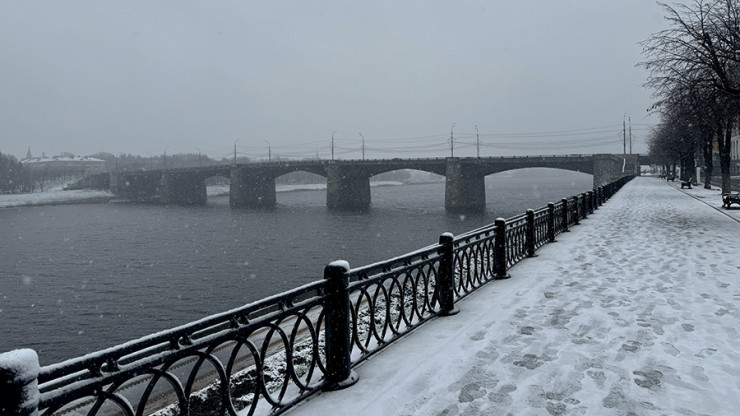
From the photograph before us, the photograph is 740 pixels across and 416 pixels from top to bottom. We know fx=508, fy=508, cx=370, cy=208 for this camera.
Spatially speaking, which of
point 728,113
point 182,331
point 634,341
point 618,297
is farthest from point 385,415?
point 728,113

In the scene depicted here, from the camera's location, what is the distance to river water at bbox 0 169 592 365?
54.9ft

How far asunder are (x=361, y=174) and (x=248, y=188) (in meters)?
19.5

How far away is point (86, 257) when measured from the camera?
29.9m

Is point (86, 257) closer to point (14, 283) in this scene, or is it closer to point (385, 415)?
point (14, 283)

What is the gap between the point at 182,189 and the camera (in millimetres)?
91438

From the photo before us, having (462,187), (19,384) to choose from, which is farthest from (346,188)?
(19,384)

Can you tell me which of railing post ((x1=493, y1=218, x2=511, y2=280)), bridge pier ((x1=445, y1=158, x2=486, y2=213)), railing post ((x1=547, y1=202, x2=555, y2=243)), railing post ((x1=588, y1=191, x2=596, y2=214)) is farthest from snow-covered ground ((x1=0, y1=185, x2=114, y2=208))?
railing post ((x1=493, y1=218, x2=511, y2=280))

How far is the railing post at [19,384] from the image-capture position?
8.03ft

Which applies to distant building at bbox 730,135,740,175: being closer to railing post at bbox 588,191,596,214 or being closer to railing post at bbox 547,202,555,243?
railing post at bbox 588,191,596,214

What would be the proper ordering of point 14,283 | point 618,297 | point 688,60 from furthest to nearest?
point 14,283
point 688,60
point 618,297

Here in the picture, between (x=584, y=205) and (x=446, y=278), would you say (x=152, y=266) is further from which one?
(x=446, y=278)

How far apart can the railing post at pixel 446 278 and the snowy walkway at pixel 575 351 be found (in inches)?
8.6

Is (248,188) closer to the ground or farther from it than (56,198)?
farther from it

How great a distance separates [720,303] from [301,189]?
119697 millimetres
